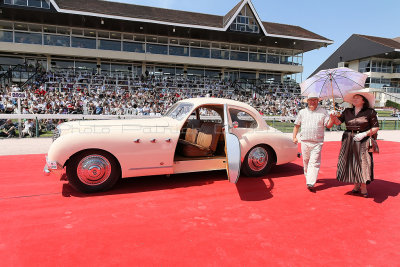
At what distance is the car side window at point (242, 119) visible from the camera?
17.5 feet

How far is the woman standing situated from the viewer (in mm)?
4172

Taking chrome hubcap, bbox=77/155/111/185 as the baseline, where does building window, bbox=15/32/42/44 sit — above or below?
above

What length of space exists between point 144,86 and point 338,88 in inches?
827

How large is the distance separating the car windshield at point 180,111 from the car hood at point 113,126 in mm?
191

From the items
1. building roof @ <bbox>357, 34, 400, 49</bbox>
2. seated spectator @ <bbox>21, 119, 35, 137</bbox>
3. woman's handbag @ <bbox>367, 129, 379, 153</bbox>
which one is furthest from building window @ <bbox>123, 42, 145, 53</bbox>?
building roof @ <bbox>357, 34, 400, 49</bbox>

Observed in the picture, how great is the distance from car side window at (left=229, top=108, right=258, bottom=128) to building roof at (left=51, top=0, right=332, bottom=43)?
74.0ft

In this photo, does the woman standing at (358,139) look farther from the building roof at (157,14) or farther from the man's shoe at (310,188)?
the building roof at (157,14)

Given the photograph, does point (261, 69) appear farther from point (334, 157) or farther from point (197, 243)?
point (197, 243)

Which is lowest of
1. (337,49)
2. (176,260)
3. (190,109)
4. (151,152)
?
(176,260)

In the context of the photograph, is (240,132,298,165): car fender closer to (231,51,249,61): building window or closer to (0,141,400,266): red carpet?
(0,141,400,266): red carpet

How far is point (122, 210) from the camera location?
12.4 ft

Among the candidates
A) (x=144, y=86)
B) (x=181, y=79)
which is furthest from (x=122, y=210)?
(x=181, y=79)

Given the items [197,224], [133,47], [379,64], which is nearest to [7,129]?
[197,224]

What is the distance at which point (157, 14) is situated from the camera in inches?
1089
